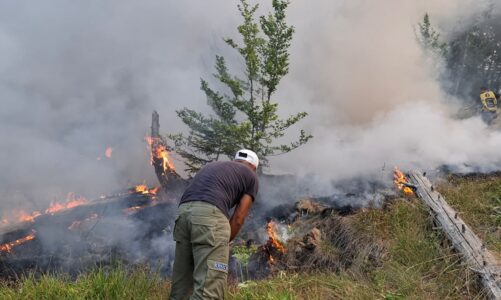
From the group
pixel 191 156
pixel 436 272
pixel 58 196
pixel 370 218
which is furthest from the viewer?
pixel 58 196

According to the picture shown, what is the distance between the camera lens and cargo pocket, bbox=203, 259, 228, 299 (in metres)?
3.67

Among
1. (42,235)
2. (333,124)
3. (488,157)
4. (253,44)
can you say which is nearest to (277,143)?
(333,124)

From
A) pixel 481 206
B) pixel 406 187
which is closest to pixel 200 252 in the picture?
pixel 481 206

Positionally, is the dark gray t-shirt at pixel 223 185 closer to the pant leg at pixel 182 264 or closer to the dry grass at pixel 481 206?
the pant leg at pixel 182 264

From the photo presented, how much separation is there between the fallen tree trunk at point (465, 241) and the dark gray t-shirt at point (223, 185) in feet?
8.66

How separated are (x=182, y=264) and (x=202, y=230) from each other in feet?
1.61

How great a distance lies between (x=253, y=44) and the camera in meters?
13.0

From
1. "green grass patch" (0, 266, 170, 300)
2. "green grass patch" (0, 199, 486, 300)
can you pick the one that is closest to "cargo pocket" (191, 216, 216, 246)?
"green grass patch" (0, 199, 486, 300)

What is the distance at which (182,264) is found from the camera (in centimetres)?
405

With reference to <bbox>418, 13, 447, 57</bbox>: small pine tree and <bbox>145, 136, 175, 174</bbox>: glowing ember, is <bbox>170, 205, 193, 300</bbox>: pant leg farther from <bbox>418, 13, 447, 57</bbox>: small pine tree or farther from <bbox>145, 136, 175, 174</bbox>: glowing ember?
<bbox>418, 13, 447, 57</bbox>: small pine tree

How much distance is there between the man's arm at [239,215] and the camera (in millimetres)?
4145

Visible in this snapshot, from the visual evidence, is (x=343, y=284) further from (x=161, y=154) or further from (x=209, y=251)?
(x=161, y=154)

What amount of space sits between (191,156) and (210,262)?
1048 cm

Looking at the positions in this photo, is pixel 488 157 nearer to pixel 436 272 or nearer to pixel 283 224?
pixel 283 224
